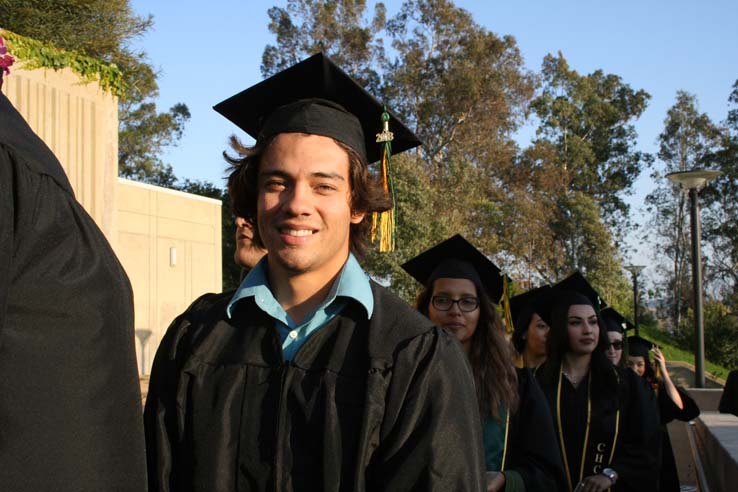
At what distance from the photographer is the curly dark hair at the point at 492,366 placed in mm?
4031

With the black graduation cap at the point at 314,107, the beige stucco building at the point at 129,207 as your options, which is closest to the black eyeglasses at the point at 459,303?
the black graduation cap at the point at 314,107

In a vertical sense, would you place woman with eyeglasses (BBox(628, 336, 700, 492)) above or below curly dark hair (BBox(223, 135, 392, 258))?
below

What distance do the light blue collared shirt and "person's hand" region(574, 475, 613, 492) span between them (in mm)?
3219

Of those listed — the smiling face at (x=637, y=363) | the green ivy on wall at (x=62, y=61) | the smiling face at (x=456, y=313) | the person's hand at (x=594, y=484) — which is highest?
the green ivy on wall at (x=62, y=61)

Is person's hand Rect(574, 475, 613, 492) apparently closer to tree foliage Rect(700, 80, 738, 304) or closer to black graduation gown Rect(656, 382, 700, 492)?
black graduation gown Rect(656, 382, 700, 492)

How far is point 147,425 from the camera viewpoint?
2.31 m

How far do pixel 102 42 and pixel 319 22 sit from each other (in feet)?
63.6

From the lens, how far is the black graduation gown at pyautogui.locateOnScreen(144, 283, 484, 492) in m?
2.09

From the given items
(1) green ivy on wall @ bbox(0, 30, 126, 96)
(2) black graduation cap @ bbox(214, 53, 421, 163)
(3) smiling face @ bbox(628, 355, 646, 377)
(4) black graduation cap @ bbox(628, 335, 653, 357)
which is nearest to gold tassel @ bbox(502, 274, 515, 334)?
(2) black graduation cap @ bbox(214, 53, 421, 163)

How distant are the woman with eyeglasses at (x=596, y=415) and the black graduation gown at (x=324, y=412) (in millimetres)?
3284

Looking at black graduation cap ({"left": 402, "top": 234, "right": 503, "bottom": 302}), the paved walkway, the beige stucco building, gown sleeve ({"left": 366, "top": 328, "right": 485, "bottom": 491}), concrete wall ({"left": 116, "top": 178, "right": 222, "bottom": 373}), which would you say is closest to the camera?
gown sleeve ({"left": 366, "top": 328, "right": 485, "bottom": 491})

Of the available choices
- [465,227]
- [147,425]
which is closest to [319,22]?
[465,227]

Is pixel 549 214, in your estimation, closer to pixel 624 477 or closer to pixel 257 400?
pixel 624 477

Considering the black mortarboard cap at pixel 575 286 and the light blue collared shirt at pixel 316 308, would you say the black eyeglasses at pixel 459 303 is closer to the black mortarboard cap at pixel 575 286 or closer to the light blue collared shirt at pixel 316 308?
the black mortarboard cap at pixel 575 286
